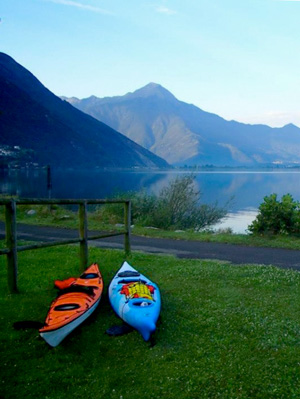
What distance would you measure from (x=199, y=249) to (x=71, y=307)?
761cm

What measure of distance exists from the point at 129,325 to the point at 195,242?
860 centimetres

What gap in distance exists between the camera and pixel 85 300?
20.7 feet

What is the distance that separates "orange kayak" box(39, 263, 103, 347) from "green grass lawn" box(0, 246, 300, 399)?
0.23 m

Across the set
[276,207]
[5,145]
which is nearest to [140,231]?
[276,207]

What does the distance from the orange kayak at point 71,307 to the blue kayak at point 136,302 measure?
352 millimetres

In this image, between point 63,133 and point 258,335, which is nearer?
point 258,335

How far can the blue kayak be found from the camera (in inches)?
224

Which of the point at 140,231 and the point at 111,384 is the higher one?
the point at 111,384

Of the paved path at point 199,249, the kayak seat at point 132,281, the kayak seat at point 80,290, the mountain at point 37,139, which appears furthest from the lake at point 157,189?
the mountain at point 37,139

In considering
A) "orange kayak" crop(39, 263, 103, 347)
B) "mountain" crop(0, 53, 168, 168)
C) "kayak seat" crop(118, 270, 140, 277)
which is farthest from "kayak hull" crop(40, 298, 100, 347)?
"mountain" crop(0, 53, 168, 168)

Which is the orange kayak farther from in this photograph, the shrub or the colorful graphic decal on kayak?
the shrub

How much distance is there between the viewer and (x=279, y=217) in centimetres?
1517

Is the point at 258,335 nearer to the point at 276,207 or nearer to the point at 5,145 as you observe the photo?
the point at 276,207

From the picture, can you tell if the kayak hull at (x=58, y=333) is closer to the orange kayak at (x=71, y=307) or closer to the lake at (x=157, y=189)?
the orange kayak at (x=71, y=307)
